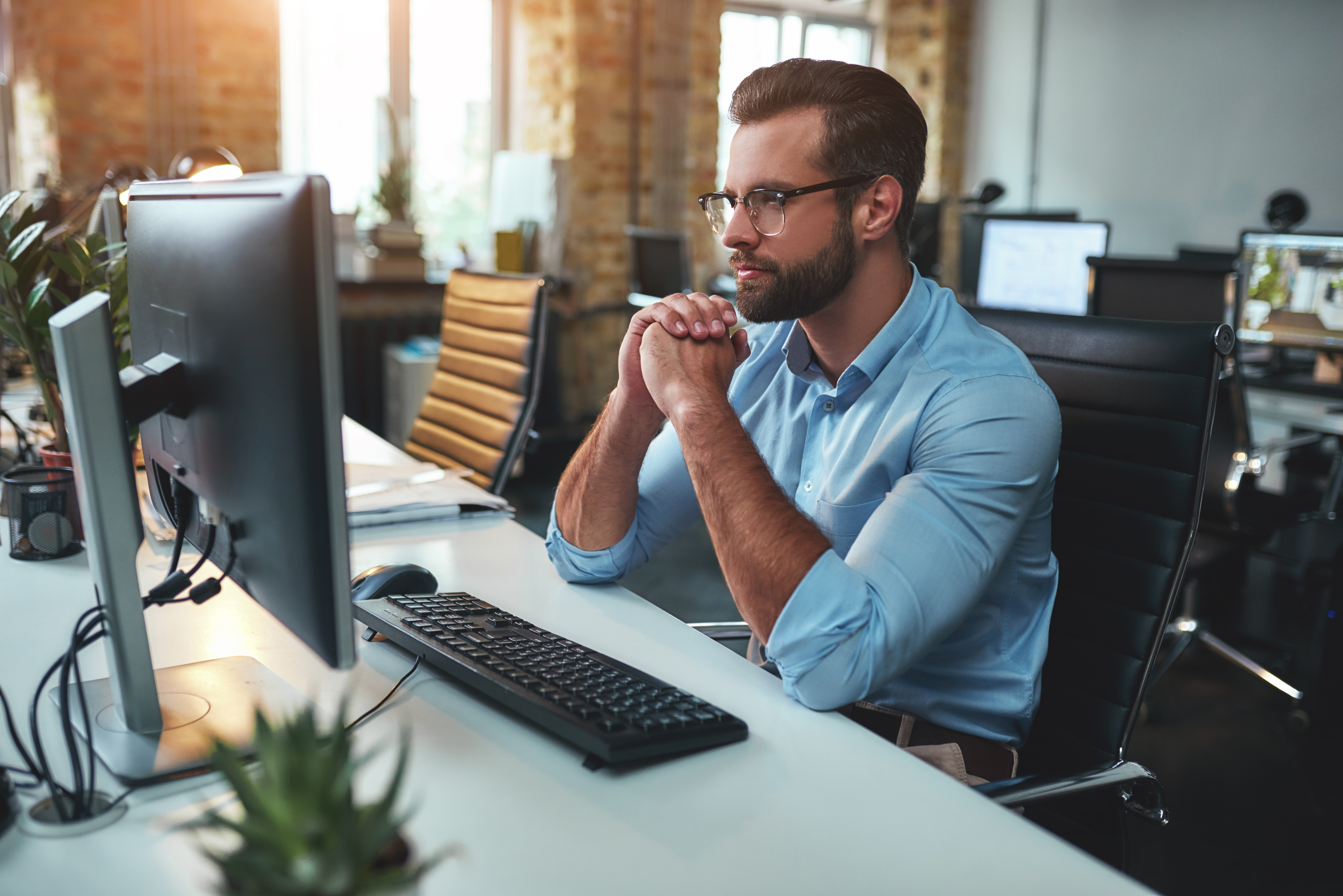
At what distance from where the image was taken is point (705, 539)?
3.89m

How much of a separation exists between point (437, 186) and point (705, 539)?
2.48 metres

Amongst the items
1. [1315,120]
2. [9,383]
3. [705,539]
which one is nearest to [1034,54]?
[1315,120]

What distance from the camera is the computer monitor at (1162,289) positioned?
103 inches

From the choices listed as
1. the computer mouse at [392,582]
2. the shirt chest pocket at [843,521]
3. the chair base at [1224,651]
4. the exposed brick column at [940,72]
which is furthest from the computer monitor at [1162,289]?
the exposed brick column at [940,72]

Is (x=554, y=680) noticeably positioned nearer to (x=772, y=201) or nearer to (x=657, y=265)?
(x=772, y=201)

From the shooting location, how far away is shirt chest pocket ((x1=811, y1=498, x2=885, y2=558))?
1237mm

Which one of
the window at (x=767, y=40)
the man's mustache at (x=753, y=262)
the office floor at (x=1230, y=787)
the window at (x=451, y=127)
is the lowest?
the office floor at (x=1230, y=787)

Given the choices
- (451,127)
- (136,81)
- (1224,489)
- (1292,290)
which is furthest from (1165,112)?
(136,81)

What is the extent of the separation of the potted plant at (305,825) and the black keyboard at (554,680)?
0.41 metres

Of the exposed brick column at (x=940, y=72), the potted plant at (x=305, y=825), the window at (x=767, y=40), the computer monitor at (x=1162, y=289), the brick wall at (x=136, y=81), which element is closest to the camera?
the potted plant at (x=305, y=825)

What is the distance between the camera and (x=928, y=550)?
1.04 metres

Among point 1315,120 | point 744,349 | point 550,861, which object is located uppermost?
point 1315,120

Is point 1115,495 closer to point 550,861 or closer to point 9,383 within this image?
point 550,861

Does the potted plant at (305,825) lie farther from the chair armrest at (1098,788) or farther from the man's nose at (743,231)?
the man's nose at (743,231)
